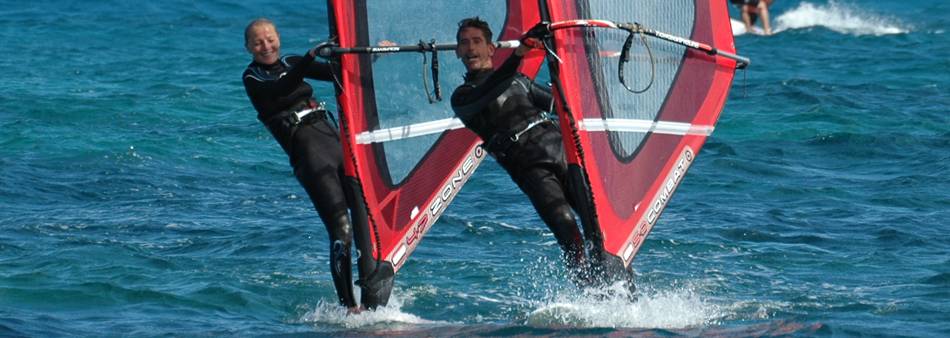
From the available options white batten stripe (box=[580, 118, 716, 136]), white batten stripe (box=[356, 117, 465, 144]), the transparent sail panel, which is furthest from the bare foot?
white batten stripe (box=[580, 118, 716, 136])

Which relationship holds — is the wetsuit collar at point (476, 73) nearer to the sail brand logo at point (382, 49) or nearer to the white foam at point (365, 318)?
the sail brand logo at point (382, 49)

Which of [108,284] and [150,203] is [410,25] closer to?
[108,284]

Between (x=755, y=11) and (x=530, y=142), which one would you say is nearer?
(x=530, y=142)

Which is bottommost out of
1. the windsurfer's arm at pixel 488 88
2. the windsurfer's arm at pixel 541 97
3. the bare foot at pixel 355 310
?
the bare foot at pixel 355 310

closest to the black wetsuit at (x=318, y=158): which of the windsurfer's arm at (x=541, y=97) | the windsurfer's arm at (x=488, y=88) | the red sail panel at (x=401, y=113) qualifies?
the red sail panel at (x=401, y=113)

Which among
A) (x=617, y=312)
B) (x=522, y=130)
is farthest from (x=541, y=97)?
(x=617, y=312)

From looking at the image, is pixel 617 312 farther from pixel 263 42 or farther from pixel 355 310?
pixel 263 42

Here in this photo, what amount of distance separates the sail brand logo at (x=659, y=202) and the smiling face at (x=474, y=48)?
123cm

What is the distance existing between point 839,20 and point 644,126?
718 inches

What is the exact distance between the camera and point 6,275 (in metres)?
9.45

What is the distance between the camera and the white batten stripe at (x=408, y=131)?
27.7 feet

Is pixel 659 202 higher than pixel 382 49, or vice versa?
pixel 382 49

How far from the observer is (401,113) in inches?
347

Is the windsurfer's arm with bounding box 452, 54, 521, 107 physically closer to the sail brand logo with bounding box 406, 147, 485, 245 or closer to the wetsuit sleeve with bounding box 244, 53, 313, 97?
the wetsuit sleeve with bounding box 244, 53, 313, 97
